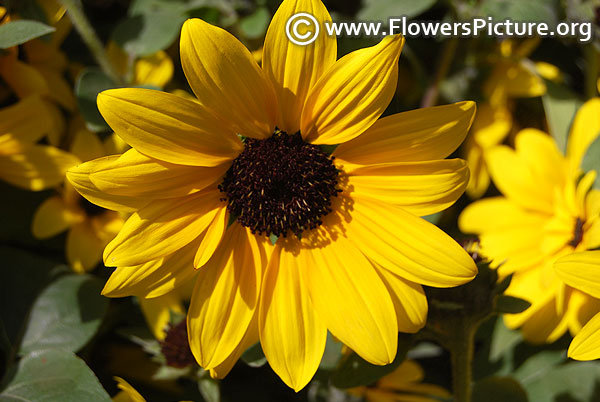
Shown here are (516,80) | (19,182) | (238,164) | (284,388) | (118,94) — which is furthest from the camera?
(516,80)

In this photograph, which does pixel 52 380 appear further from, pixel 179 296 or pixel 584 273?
pixel 584 273

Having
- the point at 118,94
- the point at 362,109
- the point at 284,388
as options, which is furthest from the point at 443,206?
the point at 284,388

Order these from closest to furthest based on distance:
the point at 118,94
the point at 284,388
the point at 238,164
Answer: the point at 118,94, the point at 238,164, the point at 284,388

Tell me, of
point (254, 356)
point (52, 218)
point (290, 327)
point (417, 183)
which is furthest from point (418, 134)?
point (52, 218)

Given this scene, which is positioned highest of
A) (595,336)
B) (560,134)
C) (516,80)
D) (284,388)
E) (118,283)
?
(516,80)

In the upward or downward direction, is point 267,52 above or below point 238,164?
above

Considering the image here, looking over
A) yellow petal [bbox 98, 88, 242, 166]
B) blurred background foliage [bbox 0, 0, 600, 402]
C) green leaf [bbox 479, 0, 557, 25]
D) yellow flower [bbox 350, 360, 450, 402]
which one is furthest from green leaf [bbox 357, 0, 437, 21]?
yellow flower [bbox 350, 360, 450, 402]

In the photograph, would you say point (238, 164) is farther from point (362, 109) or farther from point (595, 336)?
point (595, 336)
